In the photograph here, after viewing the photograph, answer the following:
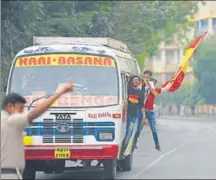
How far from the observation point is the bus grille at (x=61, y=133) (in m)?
15.4

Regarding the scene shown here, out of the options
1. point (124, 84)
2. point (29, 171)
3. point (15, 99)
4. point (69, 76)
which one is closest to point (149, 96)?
point (124, 84)

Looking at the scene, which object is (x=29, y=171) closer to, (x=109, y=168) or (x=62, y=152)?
(x=62, y=152)

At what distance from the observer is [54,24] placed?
3412 centimetres

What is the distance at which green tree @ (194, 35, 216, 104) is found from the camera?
43.8 m

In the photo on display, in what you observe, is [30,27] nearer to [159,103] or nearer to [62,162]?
[62,162]

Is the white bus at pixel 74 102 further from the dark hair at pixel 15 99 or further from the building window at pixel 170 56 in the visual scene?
the building window at pixel 170 56

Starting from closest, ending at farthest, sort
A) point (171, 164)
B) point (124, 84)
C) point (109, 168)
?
point (109, 168) → point (124, 84) → point (171, 164)

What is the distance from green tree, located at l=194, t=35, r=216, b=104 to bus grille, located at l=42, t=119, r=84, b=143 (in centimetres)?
2596

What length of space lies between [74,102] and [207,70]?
37.8 m

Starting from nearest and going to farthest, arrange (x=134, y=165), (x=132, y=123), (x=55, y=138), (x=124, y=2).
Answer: (x=55, y=138), (x=132, y=123), (x=134, y=165), (x=124, y=2)

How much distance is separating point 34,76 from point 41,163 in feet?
5.46

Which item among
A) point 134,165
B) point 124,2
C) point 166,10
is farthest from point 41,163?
point 166,10

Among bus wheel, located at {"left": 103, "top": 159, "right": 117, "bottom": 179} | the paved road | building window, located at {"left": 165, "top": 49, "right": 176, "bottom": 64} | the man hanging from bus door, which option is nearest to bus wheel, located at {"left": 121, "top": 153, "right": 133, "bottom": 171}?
the paved road

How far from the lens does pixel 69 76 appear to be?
1595cm
